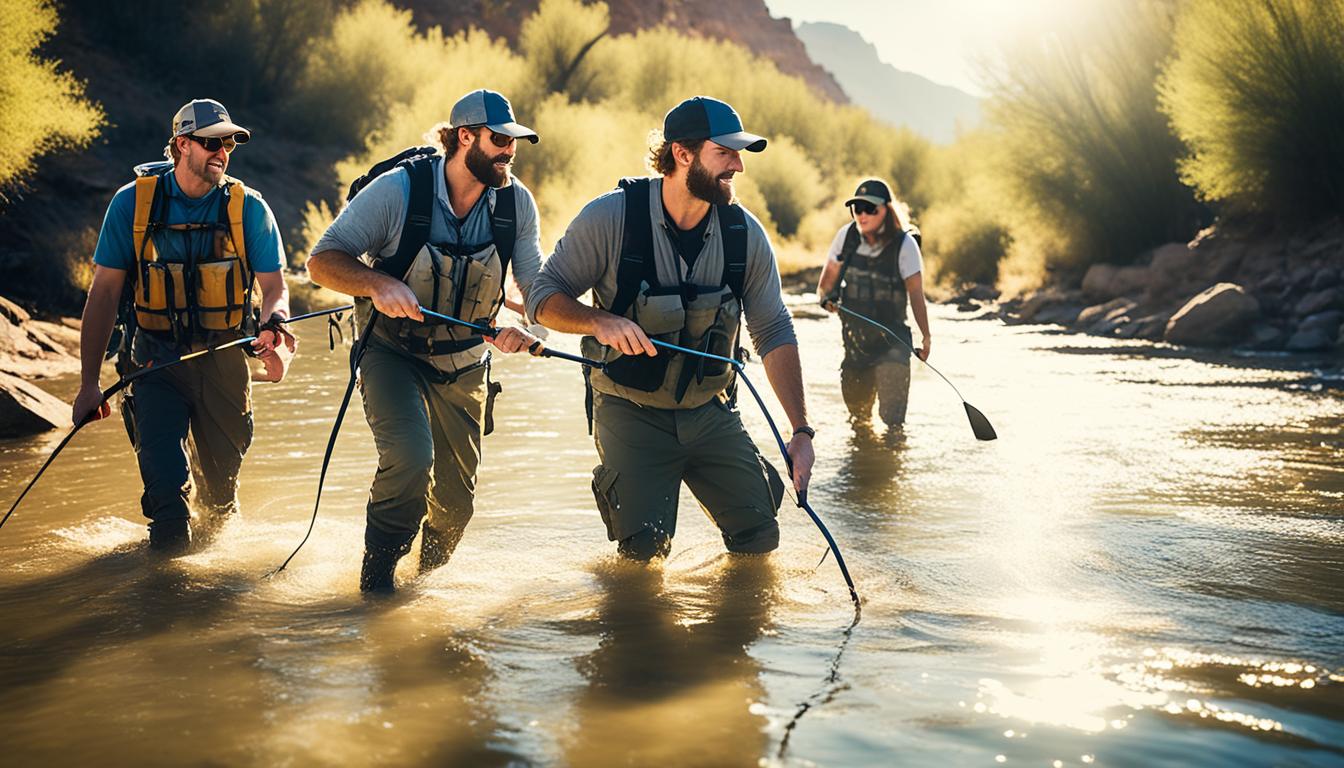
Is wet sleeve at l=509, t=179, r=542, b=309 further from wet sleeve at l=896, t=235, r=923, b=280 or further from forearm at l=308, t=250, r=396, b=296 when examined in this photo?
wet sleeve at l=896, t=235, r=923, b=280

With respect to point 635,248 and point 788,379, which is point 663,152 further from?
point 788,379

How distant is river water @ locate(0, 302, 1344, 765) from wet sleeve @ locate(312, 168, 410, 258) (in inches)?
54.4

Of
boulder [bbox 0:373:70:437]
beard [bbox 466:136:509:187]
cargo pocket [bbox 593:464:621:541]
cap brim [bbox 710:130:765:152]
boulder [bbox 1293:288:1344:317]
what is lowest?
boulder [bbox 0:373:70:437]

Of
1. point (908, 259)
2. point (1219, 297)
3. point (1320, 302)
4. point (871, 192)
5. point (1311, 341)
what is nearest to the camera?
point (871, 192)

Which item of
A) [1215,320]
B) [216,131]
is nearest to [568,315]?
[216,131]

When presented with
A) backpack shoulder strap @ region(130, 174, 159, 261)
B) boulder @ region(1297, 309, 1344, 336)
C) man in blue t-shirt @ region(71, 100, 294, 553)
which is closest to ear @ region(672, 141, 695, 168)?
man in blue t-shirt @ region(71, 100, 294, 553)

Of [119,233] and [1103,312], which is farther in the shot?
[1103,312]

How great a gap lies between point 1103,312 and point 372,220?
17.2m

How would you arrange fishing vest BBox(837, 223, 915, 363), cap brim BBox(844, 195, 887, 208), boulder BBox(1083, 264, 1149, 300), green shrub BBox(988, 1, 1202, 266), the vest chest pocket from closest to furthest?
the vest chest pocket, cap brim BBox(844, 195, 887, 208), fishing vest BBox(837, 223, 915, 363), boulder BBox(1083, 264, 1149, 300), green shrub BBox(988, 1, 1202, 266)

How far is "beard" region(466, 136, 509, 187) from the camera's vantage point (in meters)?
5.19

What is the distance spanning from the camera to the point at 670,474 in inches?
204

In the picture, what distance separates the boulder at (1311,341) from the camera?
50.9 ft

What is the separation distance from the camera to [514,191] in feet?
17.8

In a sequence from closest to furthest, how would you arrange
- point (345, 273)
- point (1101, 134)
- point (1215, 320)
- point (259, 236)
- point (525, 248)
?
point (345, 273)
point (525, 248)
point (259, 236)
point (1215, 320)
point (1101, 134)
